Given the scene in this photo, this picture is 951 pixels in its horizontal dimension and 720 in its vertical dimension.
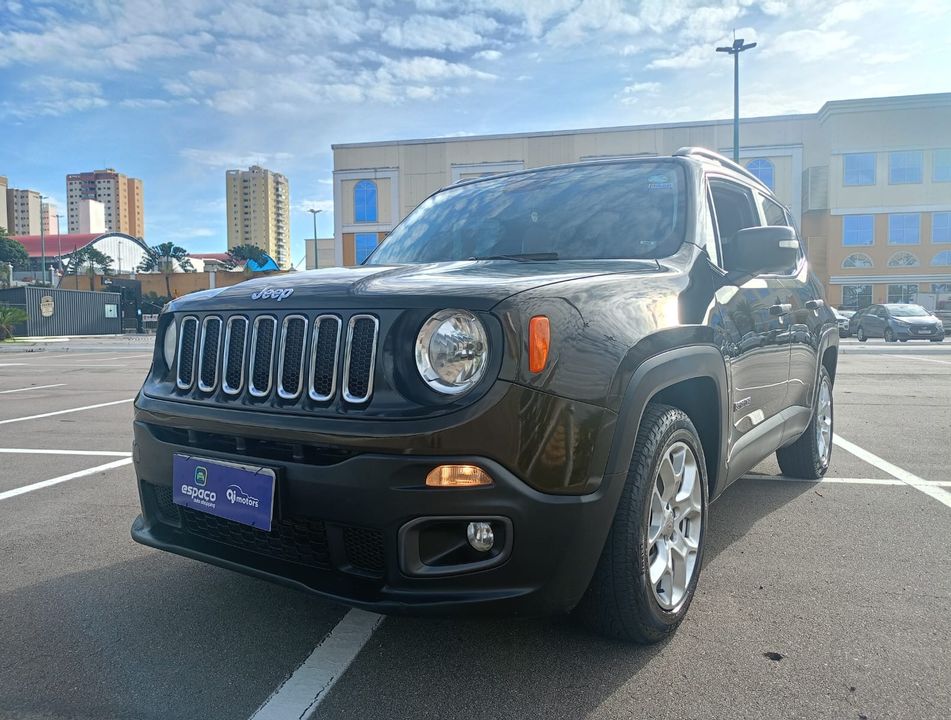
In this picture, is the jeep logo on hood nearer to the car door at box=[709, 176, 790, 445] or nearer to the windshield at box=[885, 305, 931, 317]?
the car door at box=[709, 176, 790, 445]

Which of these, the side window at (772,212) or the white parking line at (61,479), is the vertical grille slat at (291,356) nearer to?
the side window at (772,212)

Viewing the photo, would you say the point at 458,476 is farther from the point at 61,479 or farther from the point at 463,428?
the point at 61,479

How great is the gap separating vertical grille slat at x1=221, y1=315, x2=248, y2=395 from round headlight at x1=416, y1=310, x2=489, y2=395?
71 centimetres

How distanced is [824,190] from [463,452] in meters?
48.5

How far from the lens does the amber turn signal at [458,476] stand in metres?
2.04

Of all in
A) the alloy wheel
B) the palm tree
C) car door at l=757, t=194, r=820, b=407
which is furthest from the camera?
the palm tree

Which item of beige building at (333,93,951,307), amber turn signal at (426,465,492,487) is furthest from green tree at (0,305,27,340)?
amber turn signal at (426,465,492,487)

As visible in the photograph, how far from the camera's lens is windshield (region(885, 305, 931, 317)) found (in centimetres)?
2562

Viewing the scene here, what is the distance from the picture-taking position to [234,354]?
2.53 meters

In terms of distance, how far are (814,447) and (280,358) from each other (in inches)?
149

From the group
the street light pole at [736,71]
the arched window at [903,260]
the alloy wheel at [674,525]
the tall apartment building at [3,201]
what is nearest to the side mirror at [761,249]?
the alloy wheel at [674,525]

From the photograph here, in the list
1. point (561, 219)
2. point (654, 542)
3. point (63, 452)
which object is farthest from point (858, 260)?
point (654, 542)

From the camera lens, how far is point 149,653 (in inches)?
99.8

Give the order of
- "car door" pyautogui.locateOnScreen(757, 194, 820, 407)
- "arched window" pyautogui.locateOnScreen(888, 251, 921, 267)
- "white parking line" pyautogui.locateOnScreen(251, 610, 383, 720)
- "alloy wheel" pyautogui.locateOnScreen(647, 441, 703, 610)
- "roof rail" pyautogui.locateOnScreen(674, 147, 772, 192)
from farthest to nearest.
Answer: "arched window" pyautogui.locateOnScreen(888, 251, 921, 267), "car door" pyautogui.locateOnScreen(757, 194, 820, 407), "roof rail" pyautogui.locateOnScreen(674, 147, 772, 192), "alloy wheel" pyautogui.locateOnScreen(647, 441, 703, 610), "white parking line" pyautogui.locateOnScreen(251, 610, 383, 720)
